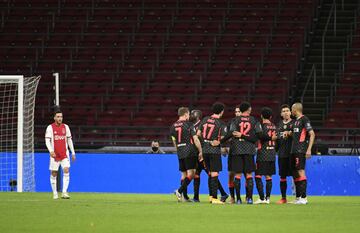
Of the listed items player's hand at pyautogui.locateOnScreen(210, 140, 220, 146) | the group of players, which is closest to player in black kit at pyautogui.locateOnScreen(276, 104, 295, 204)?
the group of players

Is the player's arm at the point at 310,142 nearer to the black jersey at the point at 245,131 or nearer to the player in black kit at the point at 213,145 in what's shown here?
the black jersey at the point at 245,131

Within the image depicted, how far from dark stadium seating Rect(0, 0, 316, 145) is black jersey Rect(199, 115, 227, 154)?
12739 millimetres

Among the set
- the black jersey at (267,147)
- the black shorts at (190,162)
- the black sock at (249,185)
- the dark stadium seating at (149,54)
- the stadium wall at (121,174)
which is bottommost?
the stadium wall at (121,174)

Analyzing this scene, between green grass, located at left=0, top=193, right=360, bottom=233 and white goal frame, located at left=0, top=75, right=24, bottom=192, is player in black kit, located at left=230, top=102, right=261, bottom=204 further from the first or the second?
Result: white goal frame, located at left=0, top=75, right=24, bottom=192

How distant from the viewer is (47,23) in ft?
119

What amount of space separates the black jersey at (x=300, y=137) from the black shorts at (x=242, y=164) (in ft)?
2.97

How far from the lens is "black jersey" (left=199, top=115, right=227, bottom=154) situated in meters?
18.7

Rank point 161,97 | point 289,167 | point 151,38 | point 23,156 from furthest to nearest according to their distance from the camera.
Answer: point 151,38
point 161,97
point 23,156
point 289,167

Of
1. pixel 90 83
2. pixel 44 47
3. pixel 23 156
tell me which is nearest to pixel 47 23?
pixel 44 47

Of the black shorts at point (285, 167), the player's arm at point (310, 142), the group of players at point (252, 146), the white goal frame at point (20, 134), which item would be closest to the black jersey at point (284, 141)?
the group of players at point (252, 146)

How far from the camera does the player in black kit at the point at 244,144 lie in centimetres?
1850

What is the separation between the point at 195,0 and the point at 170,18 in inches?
59.9

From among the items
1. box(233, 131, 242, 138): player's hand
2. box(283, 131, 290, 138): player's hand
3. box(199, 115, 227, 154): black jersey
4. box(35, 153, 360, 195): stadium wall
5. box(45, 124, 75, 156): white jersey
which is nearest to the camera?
box(233, 131, 242, 138): player's hand

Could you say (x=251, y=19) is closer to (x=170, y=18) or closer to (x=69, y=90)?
(x=170, y=18)
